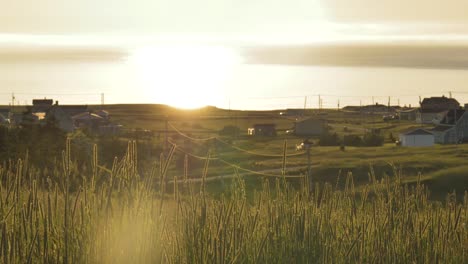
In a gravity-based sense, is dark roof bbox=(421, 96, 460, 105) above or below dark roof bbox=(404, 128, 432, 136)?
above

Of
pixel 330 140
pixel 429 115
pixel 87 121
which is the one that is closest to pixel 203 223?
pixel 330 140

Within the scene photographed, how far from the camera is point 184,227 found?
5.43 m

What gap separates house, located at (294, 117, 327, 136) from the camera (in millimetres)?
118688

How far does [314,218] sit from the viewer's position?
6.13 metres

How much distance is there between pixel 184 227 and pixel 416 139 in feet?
314

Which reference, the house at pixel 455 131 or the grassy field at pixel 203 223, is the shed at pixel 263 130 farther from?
the grassy field at pixel 203 223

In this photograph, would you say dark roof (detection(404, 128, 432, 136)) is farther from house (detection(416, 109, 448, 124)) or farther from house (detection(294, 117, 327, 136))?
house (detection(416, 109, 448, 124))

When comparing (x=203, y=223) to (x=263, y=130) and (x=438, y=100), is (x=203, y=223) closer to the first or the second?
(x=263, y=130)

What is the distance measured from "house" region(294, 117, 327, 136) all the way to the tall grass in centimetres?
11214

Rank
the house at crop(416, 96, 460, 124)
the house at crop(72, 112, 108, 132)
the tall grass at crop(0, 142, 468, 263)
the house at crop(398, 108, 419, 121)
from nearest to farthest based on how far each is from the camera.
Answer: the tall grass at crop(0, 142, 468, 263), the house at crop(72, 112, 108, 132), the house at crop(416, 96, 460, 124), the house at crop(398, 108, 419, 121)

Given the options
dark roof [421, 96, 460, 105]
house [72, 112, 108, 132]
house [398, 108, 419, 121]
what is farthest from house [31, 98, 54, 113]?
house [398, 108, 419, 121]

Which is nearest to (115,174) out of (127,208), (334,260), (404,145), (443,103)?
(127,208)

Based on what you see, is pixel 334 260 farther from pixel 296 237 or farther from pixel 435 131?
pixel 435 131

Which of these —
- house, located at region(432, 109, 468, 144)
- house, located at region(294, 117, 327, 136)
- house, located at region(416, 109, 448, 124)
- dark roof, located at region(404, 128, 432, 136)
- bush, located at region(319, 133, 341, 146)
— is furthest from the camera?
house, located at region(416, 109, 448, 124)
